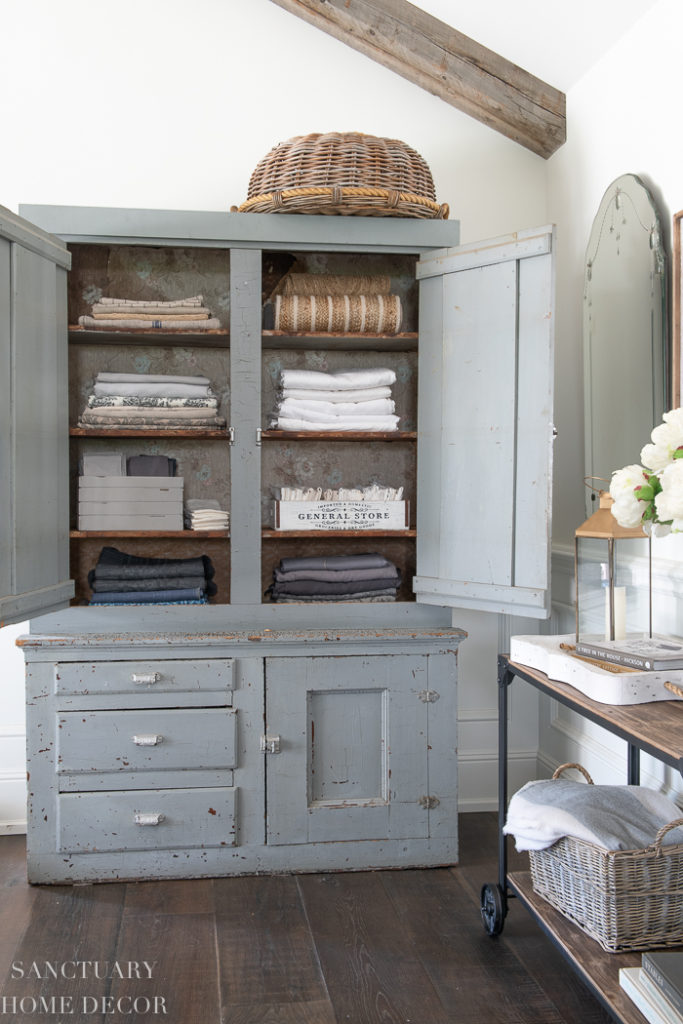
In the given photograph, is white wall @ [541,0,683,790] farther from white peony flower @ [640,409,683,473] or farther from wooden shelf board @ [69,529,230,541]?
wooden shelf board @ [69,529,230,541]

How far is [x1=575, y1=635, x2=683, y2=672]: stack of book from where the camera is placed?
1.90 metres

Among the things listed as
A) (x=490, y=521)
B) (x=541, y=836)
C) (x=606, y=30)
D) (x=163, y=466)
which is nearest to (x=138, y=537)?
(x=163, y=466)

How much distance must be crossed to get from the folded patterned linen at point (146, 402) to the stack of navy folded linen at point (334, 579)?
624 mm

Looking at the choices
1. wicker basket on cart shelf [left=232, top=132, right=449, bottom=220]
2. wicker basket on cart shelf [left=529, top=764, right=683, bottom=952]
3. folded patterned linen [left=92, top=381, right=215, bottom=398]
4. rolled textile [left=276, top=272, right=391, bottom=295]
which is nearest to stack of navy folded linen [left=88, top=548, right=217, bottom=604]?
folded patterned linen [left=92, top=381, right=215, bottom=398]

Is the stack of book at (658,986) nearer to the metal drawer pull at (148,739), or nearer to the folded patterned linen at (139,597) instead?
the metal drawer pull at (148,739)

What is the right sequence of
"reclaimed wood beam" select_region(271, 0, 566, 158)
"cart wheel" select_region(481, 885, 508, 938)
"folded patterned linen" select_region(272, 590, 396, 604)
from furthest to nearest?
"reclaimed wood beam" select_region(271, 0, 566, 158), "folded patterned linen" select_region(272, 590, 396, 604), "cart wheel" select_region(481, 885, 508, 938)

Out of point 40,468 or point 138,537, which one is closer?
point 40,468

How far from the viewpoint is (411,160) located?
2.84m

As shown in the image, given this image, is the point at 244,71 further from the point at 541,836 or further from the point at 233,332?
the point at 541,836

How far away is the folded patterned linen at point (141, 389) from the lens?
2910mm

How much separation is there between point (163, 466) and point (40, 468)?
524 mm

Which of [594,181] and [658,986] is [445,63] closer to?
[594,181]

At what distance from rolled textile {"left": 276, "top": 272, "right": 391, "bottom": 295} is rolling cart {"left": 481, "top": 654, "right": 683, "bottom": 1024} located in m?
1.39

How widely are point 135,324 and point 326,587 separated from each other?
1.11 meters
